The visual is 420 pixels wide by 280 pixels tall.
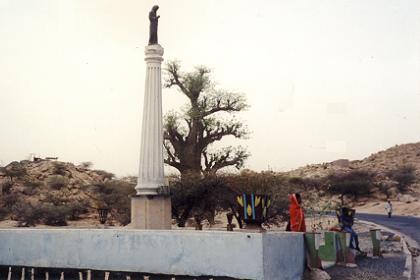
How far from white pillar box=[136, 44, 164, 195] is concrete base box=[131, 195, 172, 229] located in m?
0.30

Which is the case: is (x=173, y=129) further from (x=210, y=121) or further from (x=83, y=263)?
(x=83, y=263)

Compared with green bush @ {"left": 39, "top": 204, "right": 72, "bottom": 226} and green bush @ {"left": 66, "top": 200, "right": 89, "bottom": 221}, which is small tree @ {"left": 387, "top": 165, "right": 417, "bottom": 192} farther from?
green bush @ {"left": 39, "top": 204, "right": 72, "bottom": 226}

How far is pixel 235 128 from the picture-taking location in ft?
109

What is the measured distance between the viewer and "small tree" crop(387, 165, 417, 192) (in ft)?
187

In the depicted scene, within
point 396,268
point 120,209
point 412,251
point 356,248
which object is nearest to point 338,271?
point 396,268

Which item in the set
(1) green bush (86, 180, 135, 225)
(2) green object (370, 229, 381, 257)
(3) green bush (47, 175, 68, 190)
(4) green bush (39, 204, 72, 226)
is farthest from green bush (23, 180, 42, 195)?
(2) green object (370, 229, 381, 257)

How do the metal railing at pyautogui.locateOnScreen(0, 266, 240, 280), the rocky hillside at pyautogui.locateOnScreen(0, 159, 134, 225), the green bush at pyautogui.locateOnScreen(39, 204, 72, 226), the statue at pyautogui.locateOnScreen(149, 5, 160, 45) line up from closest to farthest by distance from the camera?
the metal railing at pyautogui.locateOnScreen(0, 266, 240, 280)
the statue at pyautogui.locateOnScreen(149, 5, 160, 45)
the green bush at pyautogui.locateOnScreen(39, 204, 72, 226)
the rocky hillside at pyautogui.locateOnScreen(0, 159, 134, 225)

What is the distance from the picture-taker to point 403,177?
191 feet

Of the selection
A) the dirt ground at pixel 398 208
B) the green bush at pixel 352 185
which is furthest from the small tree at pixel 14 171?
the dirt ground at pixel 398 208

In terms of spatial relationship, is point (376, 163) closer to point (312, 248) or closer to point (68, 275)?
point (312, 248)

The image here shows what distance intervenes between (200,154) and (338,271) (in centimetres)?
1923

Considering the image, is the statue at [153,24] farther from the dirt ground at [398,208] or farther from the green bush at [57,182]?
the green bush at [57,182]

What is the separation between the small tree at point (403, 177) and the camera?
5710cm

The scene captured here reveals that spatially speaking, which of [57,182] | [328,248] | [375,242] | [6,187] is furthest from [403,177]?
[328,248]
